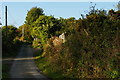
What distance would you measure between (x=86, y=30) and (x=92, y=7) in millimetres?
5103

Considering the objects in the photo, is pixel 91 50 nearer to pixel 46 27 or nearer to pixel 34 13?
pixel 46 27

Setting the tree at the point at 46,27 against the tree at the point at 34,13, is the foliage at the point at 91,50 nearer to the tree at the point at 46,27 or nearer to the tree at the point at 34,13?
the tree at the point at 46,27

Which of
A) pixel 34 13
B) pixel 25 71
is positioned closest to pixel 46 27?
pixel 25 71

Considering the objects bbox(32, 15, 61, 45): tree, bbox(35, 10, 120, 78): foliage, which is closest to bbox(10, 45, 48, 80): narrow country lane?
bbox(35, 10, 120, 78): foliage

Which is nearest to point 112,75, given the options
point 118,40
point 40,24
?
point 118,40

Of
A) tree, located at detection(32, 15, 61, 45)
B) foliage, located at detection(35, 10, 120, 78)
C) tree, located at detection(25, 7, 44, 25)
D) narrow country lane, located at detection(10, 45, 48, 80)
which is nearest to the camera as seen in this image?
foliage, located at detection(35, 10, 120, 78)

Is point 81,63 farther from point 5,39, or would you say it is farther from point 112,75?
Result: point 5,39

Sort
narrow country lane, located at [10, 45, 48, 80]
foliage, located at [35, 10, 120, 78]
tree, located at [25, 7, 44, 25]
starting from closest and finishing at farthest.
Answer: foliage, located at [35, 10, 120, 78] → narrow country lane, located at [10, 45, 48, 80] → tree, located at [25, 7, 44, 25]

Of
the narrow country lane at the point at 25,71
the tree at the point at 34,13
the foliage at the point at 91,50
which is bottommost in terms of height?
the narrow country lane at the point at 25,71

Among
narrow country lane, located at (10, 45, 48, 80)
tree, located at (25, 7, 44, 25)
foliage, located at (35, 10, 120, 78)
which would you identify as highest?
tree, located at (25, 7, 44, 25)

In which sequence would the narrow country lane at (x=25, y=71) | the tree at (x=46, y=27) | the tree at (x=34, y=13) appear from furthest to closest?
1. the tree at (x=34, y=13)
2. the tree at (x=46, y=27)
3. the narrow country lane at (x=25, y=71)

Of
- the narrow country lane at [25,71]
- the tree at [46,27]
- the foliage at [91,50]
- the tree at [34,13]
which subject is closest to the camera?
the foliage at [91,50]

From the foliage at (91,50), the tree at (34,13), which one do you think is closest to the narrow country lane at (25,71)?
the foliage at (91,50)

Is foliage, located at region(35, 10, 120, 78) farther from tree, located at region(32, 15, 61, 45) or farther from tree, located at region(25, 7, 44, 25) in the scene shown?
tree, located at region(25, 7, 44, 25)
